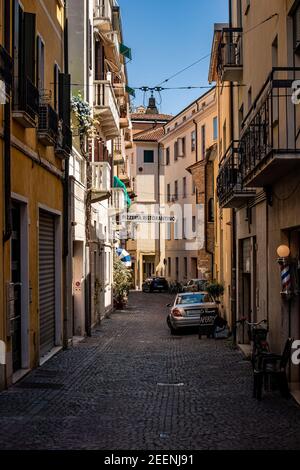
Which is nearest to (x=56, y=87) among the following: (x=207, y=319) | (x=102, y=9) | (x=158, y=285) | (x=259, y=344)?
(x=259, y=344)

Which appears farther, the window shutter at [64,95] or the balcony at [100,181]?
the balcony at [100,181]

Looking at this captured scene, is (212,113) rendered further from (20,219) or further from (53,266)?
(20,219)

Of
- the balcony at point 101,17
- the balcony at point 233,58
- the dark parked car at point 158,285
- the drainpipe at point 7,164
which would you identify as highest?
the balcony at point 101,17

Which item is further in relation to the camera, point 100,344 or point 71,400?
point 100,344

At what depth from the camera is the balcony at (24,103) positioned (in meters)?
12.1

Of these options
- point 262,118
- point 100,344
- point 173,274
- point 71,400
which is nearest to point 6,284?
point 71,400

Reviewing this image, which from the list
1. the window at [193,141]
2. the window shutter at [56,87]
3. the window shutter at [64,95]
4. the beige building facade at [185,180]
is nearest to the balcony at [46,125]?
the window shutter at [56,87]

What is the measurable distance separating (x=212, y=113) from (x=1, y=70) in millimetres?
35518

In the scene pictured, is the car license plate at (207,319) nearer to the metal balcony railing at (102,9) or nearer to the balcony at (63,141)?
the balcony at (63,141)

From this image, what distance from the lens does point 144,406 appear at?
10.9m

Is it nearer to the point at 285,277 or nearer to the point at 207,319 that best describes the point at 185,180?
the point at 207,319

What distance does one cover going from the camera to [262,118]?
13141 mm

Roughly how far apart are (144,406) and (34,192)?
16.8 feet

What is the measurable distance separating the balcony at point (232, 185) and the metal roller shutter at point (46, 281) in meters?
4.17
